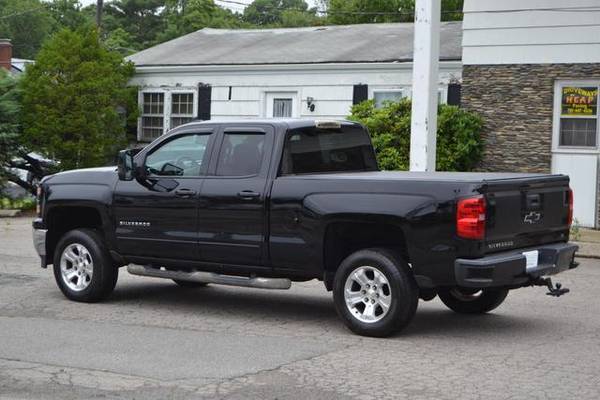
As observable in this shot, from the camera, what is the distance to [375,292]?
865 cm

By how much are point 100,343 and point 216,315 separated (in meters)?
1.72

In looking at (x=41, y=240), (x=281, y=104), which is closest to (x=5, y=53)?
(x=281, y=104)

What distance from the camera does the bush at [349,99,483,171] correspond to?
1902 cm

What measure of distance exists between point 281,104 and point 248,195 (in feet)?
47.2

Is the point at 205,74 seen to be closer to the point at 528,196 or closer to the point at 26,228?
the point at 26,228

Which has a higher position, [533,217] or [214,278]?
[533,217]

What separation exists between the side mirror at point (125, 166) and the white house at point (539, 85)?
10.7 meters

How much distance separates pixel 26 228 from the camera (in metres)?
19.3

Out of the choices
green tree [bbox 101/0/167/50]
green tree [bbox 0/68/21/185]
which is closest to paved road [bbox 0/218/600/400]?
green tree [bbox 0/68/21/185]

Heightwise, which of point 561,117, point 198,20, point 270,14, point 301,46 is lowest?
point 561,117

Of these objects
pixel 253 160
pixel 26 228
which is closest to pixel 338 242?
pixel 253 160

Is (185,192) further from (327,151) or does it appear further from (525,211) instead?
(525,211)

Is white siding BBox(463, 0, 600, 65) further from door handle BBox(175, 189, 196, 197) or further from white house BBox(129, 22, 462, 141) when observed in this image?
door handle BBox(175, 189, 196, 197)

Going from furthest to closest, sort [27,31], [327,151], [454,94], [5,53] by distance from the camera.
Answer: [27,31] < [5,53] < [454,94] < [327,151]
